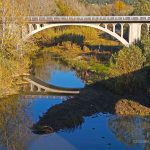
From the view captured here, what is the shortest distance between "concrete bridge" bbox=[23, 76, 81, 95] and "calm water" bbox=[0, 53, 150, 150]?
3052 mm

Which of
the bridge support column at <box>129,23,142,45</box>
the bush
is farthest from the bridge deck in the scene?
the bush

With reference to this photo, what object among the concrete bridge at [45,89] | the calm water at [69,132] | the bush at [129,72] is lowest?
the calm water at [69,132]

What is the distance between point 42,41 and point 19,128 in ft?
145

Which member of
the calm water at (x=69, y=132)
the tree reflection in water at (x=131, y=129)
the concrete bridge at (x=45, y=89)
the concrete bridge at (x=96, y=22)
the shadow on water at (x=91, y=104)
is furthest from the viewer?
the concrete bridge at (x=96, y=22)

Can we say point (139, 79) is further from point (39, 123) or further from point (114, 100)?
point (39, 123)

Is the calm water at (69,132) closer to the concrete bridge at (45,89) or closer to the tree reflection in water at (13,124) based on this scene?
the tree reflection in water at (13,124)

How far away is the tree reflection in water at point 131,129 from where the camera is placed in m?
24.6

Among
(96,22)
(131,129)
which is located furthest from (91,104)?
(96,22)

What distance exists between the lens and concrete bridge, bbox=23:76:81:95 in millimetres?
36656

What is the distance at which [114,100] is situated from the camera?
32.3 meters

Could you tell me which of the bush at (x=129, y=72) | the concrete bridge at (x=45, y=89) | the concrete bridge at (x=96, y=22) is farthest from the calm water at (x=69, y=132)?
the concrete bridge at (x=96, y=22)

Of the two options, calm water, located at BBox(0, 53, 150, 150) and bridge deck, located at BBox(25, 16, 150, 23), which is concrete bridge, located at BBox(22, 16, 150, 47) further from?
calm water, located at BBox(0, 53, 150, 150)

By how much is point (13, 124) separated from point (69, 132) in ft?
12.7

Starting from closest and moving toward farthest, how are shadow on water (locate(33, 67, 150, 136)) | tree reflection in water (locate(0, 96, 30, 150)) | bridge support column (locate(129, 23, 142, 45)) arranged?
1. tree reflection in water (locate(0, 96, 30, 150))
2. shadow on water (locate(33, 67, 150, 136))
3. bridge support column (locate(129, 23, 142, 45))
